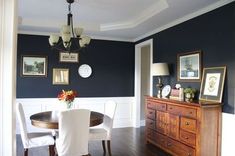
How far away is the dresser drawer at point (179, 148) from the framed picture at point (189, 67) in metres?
1.12

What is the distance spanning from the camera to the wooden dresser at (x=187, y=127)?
310cm

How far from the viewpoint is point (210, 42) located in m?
3.48

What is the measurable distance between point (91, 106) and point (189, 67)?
2.99 metres

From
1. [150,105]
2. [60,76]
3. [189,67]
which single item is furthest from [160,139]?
[60,76]

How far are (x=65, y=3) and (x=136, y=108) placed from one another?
3.60 metres

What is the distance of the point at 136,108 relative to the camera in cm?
627

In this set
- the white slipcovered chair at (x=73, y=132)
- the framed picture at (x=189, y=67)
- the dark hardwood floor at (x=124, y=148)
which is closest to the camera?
the white slipcovered chair at (x=73, y=132)

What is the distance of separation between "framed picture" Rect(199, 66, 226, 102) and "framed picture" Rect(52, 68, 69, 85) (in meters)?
3.45

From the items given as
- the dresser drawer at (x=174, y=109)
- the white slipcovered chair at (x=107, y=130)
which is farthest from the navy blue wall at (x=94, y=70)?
the dresser drawer at (x=174, y=109)

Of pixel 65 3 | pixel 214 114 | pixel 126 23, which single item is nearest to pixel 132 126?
pixel 126 23

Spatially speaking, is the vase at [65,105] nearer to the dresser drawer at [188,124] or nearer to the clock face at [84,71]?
the dresser drawer at [188,124]

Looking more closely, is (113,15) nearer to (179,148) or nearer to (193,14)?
(193,14)

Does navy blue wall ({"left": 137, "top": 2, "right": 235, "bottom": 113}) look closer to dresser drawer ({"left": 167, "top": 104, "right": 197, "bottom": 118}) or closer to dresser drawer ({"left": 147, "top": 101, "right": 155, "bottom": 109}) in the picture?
dresser drawer ({"left": 167, "top": 104, "right": 197, "bottom": 118})

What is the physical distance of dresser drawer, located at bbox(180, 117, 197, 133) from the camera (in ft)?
10.5
